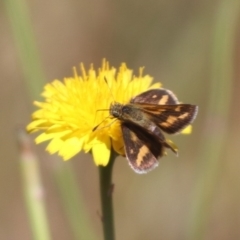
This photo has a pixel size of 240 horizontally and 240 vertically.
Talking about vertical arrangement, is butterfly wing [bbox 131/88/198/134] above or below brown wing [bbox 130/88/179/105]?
below

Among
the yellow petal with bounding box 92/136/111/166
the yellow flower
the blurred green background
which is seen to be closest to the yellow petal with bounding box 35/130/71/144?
the yellow flower

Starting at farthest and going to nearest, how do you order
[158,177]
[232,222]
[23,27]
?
[232,222], [158,177], [23,27]

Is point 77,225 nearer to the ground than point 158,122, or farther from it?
nearer to the ground

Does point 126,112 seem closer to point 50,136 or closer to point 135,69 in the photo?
point 50,136

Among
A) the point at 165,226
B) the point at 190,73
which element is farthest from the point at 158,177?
the point at 190,73

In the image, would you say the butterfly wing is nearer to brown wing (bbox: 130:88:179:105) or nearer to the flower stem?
brown wing (bbox: 130:88:179:105)

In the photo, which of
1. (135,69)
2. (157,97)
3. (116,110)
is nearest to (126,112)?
(116,110)

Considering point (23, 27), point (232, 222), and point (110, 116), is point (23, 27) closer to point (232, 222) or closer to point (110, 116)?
point (110, 116)
